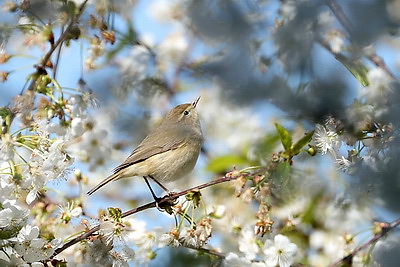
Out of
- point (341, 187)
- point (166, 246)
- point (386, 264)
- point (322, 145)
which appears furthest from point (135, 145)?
point (386, 264)

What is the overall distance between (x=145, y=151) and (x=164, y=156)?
0.32 feet

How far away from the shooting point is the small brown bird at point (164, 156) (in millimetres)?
2568

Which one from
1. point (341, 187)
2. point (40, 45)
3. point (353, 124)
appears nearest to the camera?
point (353, 124)

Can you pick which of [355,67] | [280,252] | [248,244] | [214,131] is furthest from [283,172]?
[214,131]

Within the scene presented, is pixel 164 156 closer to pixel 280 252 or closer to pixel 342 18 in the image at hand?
pixel 280 252

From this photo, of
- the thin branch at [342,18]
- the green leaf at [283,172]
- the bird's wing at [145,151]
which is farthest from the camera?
the bird's wing at [145,151]

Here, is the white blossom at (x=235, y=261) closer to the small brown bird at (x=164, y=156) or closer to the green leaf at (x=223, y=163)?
the green leaf at (x=223, y=163)

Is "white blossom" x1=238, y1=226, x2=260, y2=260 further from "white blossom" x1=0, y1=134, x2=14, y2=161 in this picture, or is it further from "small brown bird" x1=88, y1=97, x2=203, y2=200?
"white blossom" x1=0, y1=134, x2=14, y2=161

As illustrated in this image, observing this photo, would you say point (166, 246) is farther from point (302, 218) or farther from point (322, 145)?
point (322, 145)

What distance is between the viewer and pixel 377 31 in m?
→ 0.46

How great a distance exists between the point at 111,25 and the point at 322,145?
0.71 metres

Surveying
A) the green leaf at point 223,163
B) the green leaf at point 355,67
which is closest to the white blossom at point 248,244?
the green leaf at point 223,163

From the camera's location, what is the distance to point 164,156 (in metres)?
2.67

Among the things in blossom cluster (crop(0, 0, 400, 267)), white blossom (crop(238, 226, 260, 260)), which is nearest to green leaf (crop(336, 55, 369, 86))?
blossom cluster (crop(0, 0, 400, 267))
